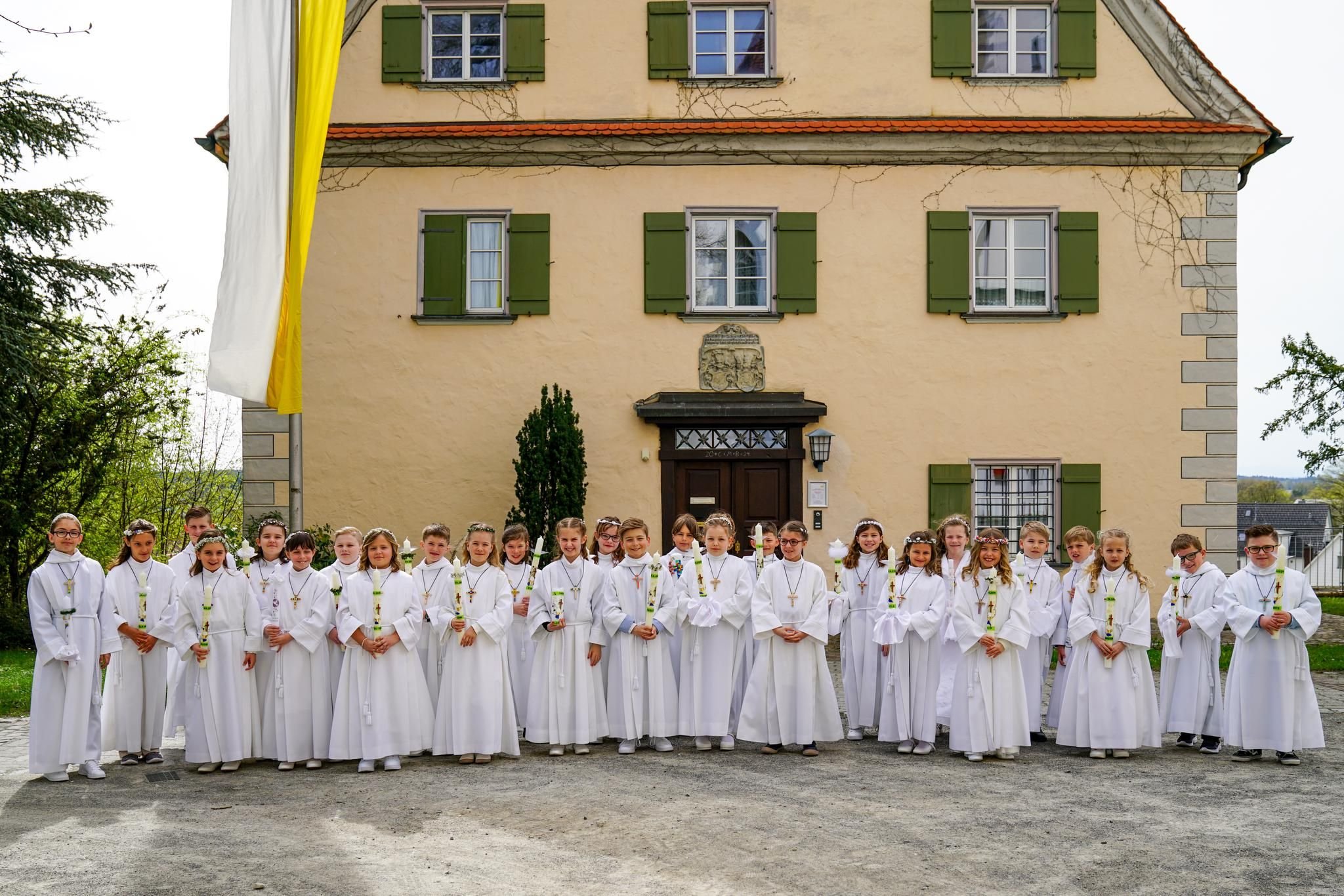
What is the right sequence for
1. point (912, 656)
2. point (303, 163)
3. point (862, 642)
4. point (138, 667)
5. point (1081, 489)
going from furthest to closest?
point (1081, 489) → point (303, 163) → point (862, 642) → point (912, 656) → point (138, 667)

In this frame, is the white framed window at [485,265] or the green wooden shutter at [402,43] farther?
the green wooden shutter at [402,43]

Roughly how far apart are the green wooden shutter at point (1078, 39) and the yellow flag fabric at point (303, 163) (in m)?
9.32

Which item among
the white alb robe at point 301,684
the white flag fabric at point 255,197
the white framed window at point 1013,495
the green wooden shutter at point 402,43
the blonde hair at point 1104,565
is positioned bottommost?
the white alb robe at point 301,684

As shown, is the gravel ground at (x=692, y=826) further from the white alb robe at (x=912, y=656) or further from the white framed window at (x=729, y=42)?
the white framed window at (x=729, y=42)

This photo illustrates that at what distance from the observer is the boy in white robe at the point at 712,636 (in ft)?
32.3

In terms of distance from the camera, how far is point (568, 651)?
979 cm

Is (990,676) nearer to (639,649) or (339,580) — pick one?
(639,649)

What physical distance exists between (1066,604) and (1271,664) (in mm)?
1482

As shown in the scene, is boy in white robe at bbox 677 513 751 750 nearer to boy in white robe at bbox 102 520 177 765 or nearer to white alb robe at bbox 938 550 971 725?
white alb robe at bbox 938 550 971 725

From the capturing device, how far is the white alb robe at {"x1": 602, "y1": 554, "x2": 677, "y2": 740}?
983 centimetres

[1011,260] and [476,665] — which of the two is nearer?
[476,665]

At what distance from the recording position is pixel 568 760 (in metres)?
9.41

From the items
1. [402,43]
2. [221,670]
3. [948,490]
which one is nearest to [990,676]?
[221,670]

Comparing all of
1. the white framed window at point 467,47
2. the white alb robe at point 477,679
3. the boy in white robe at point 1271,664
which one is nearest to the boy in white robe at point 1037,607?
the boy in white robe at point 1271,664
